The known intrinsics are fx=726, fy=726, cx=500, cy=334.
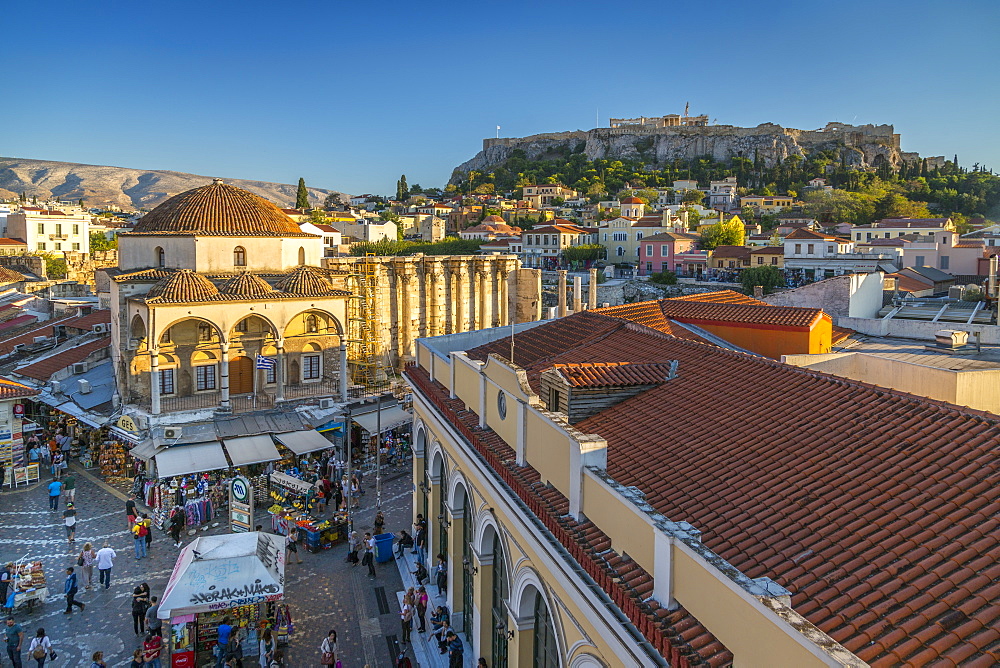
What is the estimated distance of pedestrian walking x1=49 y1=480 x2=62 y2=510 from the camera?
1797cm

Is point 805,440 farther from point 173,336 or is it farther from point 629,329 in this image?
point 173,336

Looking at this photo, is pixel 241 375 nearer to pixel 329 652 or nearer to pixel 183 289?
pixel 183 289

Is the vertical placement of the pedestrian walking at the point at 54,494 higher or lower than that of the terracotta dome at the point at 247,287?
lower

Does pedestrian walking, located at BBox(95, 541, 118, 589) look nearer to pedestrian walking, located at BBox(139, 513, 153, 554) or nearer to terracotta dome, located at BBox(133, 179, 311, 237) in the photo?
pedestrian walking, located at BBox(139, 513, 153, 554)

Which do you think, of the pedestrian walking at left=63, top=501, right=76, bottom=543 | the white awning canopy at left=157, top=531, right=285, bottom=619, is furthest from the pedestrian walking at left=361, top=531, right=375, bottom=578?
the pedestrian walking at left=63, top=501, right=76, bottom=543

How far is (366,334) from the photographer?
29938 millimetres

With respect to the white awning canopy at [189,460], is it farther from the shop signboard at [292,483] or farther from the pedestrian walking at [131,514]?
the shop signboard at [292,483]

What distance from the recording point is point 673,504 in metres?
6.71

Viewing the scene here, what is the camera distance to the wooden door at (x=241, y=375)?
25172mm

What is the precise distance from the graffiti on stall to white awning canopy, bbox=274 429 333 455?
9150 mm

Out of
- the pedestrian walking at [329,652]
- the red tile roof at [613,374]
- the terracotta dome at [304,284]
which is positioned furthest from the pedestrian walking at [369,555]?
the terracotta dome at [304,284]

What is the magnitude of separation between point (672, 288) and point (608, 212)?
33152 mm

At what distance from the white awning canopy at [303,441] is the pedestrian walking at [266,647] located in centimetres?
910

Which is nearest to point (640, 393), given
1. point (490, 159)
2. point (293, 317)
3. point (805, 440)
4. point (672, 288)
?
point (805, 440)
